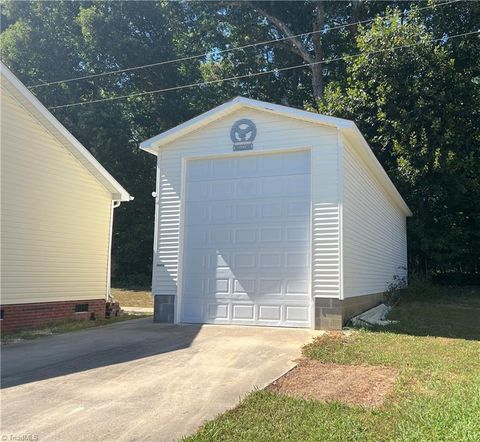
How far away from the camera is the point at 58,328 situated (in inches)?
420

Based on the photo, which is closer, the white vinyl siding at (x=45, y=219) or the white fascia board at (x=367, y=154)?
the white fascia board at (x=367, y=154)

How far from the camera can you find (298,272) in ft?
32.4

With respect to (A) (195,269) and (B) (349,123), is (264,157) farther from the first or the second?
(A) (195,269)

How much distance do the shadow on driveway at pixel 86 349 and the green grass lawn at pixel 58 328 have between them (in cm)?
40

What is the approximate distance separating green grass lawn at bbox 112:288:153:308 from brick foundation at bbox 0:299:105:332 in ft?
11.7

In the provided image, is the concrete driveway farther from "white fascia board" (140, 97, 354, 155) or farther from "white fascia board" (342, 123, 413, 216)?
"white fascia board" (140, 97, 354, 155)

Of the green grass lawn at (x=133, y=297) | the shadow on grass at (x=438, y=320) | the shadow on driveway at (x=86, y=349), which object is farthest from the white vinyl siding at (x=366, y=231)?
the green grass lawn at (x=133, y=297)

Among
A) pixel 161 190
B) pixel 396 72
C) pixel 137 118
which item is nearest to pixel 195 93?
pixel 137 118

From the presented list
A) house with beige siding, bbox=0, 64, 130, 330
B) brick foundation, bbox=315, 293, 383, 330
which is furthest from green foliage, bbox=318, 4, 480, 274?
house with beige siding, bbox=0, 64, 130, 330

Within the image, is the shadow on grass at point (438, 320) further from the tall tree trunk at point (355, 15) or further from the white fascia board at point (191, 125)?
the tall tree trunk at point (355, 15)

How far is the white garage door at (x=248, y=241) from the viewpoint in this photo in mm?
9961

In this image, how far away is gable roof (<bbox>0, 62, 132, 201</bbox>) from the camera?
34.0ft

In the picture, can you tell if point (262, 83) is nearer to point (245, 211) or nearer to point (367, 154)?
point (367, 154)

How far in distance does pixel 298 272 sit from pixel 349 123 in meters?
3.11
